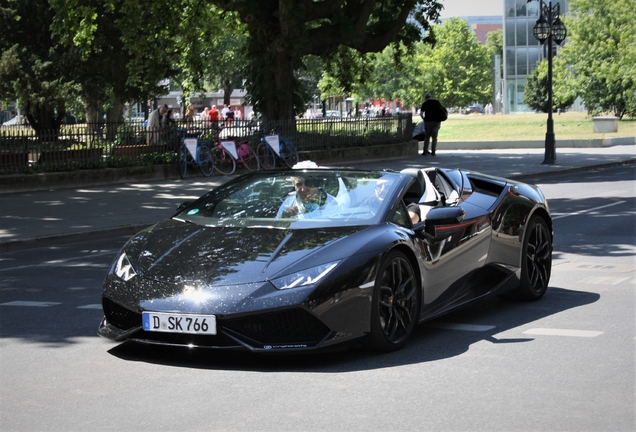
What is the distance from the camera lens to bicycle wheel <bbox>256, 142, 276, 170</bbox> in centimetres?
2778

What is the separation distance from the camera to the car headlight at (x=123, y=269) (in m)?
6.40

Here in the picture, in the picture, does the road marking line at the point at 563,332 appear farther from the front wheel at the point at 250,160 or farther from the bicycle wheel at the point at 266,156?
the bicycle wheel at the point at 266,156

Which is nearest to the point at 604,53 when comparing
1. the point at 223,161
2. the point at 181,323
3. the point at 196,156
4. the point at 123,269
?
the point at 223,161

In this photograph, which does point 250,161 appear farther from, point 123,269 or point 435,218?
point 123,269

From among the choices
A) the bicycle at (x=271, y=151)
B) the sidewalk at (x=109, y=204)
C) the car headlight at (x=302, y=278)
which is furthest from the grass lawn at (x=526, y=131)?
the car headlight at (x=302, y=278)

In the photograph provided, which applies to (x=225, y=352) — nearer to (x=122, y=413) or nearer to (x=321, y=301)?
(x=321, y=301)

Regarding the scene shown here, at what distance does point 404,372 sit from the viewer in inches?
237

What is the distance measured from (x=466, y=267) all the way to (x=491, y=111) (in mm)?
113215

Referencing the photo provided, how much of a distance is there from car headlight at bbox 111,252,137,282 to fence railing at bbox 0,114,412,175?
626 inches

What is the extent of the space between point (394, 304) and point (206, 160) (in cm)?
1993

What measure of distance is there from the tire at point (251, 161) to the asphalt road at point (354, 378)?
726 inches

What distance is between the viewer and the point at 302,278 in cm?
599

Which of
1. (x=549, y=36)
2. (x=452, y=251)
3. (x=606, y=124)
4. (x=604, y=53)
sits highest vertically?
(x=604, y=53)

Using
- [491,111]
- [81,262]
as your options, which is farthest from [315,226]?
[491,111]
